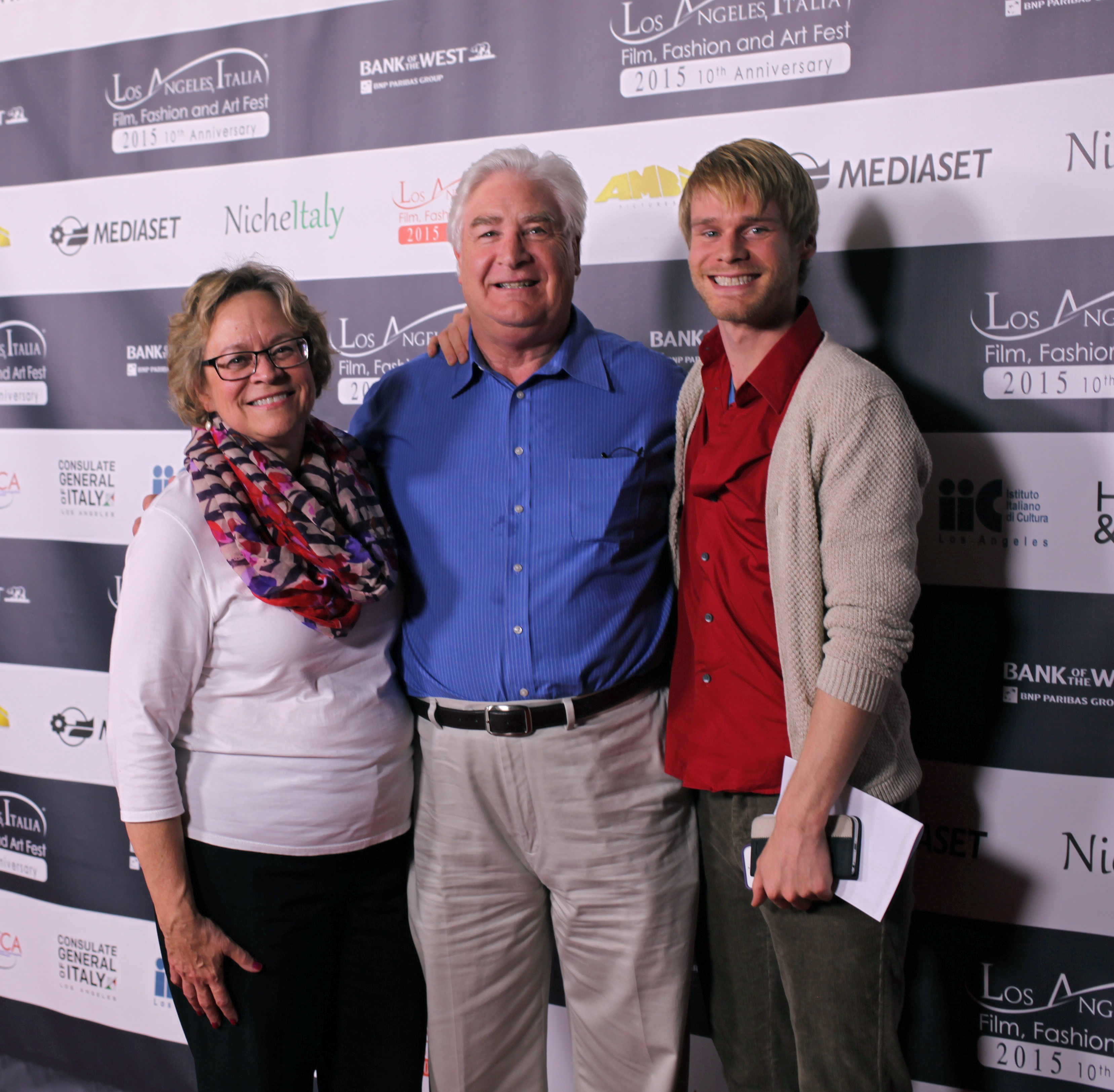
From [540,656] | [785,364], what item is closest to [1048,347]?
[785,364]

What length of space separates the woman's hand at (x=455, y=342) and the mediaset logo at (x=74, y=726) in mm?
1458

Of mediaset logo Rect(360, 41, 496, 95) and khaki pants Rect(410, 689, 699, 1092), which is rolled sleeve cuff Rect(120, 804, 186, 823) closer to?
khaki pants Rect(410, 689, 699, 1092)

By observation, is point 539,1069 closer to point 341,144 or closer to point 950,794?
point 950,794

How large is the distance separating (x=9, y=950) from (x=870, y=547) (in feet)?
8.63

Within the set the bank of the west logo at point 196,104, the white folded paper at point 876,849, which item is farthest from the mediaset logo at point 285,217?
the white folded paper at point 876,849

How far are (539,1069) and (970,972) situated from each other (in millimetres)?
864

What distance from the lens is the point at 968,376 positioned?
1.64m

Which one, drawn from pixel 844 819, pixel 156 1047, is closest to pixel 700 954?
pixel 844 819

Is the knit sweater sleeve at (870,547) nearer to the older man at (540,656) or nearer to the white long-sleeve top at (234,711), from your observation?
the older man at (540,656)

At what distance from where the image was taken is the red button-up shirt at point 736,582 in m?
1.30

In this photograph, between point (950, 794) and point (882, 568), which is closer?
point (882, 568)

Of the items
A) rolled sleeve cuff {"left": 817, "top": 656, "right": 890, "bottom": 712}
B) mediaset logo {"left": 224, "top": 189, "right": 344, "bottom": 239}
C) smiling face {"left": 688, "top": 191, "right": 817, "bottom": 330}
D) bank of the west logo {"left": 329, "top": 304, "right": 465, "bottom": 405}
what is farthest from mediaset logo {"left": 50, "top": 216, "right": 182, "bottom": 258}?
rolled sleeve cuff {"left": 817, "top": 656, "right": 890, "bottom": 712}

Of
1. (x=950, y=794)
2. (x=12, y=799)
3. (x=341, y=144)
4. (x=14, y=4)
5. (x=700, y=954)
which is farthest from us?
(x=12, y=799)

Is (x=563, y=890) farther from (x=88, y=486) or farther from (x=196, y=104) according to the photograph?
(x=196, y=104)
